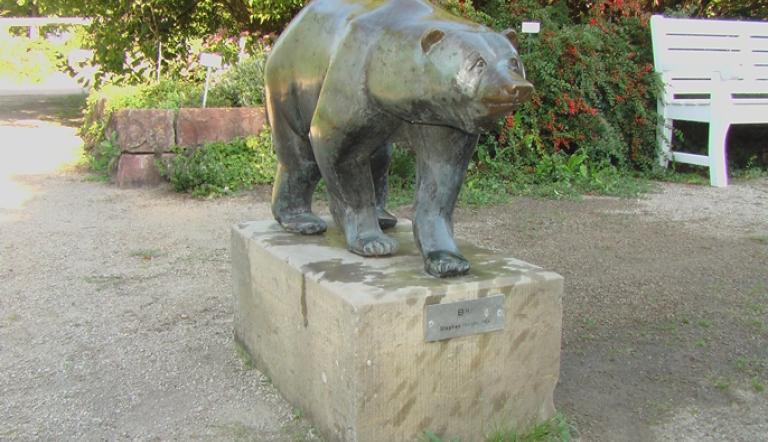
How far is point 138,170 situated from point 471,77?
531cm

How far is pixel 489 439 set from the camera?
7.93 ft

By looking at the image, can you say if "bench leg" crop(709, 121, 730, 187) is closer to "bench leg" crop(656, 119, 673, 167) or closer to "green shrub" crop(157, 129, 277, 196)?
"bench leg" crop(656, 119, 673, 167)

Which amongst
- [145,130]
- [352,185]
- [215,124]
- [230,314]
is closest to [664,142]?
Answer: [215,124]

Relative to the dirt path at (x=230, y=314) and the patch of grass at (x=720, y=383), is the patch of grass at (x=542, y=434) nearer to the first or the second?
the dirt path at (x=230, y=314)

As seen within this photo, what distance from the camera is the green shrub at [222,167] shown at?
6367 mm

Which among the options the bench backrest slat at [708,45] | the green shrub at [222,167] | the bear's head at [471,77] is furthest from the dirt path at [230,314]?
the bench backrest slat at [708,45]

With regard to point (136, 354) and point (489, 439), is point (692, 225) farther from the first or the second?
point (136, 354)

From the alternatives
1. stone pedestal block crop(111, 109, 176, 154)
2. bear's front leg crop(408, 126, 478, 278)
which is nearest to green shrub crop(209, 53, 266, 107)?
stone pedestal block crop(111, 109, 176, 154)

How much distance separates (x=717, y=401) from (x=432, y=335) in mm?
1198

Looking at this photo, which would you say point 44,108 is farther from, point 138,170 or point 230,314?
point 230,314

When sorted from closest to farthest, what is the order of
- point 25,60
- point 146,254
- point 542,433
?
1. point 542,433
2. point 146,254
3. point 25,60

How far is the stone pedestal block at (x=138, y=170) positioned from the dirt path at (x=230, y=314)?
26 centimetres

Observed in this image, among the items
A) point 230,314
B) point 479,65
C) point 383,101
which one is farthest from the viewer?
point 230,314

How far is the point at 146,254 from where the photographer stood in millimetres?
4664
